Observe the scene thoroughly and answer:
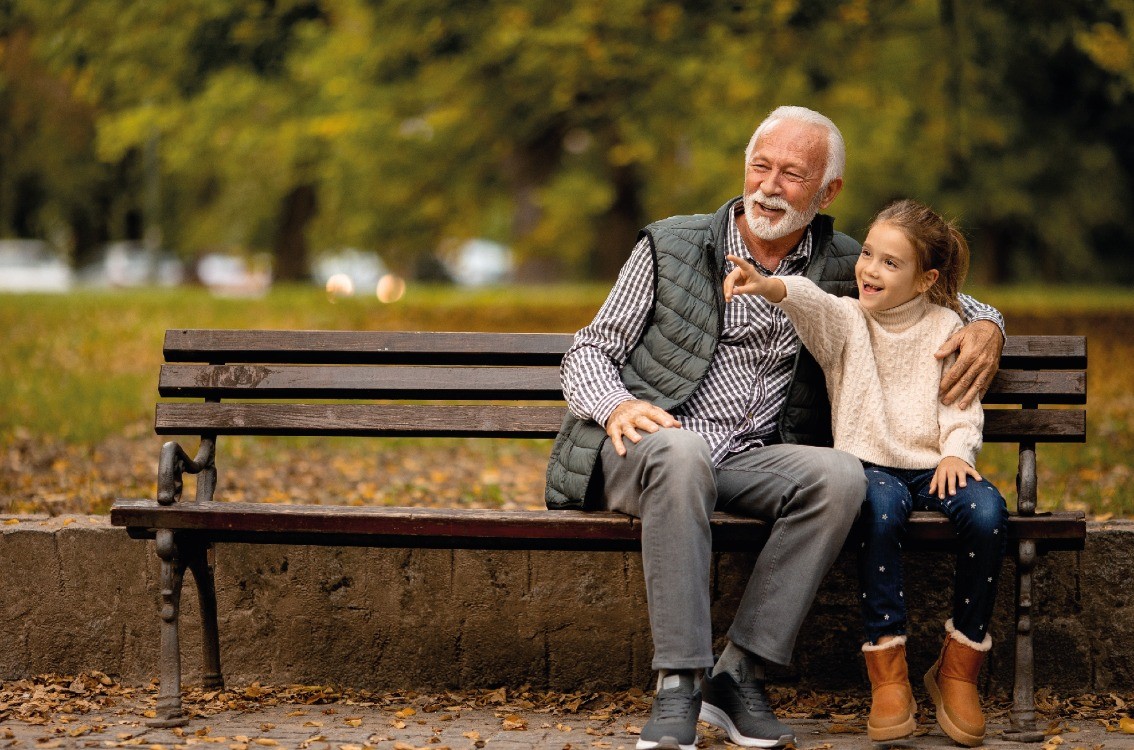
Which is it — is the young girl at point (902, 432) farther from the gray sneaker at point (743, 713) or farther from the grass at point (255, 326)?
the grass at point (255, 326)

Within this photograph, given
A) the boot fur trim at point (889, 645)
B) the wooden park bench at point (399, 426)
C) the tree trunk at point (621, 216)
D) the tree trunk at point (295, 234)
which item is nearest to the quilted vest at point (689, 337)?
the wooden park bench at point (399, 426)

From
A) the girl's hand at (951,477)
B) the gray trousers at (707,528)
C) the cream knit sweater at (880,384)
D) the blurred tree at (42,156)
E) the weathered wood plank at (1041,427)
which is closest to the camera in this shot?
the gray trousers at (707,528)

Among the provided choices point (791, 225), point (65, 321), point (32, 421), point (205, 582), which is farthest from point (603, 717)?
point (65, 321)

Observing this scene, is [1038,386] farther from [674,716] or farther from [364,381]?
[364,381]

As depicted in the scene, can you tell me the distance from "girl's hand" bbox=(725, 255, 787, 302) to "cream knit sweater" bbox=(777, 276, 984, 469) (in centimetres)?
10

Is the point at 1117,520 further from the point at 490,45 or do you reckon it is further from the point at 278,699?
the point at 490,45

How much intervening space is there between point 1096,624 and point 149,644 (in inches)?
Answer: 115

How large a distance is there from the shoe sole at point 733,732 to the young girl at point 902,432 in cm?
23

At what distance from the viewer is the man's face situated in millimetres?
4070

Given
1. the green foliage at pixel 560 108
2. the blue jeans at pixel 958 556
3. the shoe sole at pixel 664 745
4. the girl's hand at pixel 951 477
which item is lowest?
the shoe sole at pixel 664 745

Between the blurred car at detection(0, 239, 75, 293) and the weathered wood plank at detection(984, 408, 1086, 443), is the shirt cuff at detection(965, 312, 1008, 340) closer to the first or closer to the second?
the weathered wood plank at detection(984, 408, 1086, 443)

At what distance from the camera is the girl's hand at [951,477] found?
3.84 m

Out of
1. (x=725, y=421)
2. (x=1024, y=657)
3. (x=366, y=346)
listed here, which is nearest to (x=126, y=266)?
(x=366, y=346)

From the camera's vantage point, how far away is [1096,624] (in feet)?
14.3
